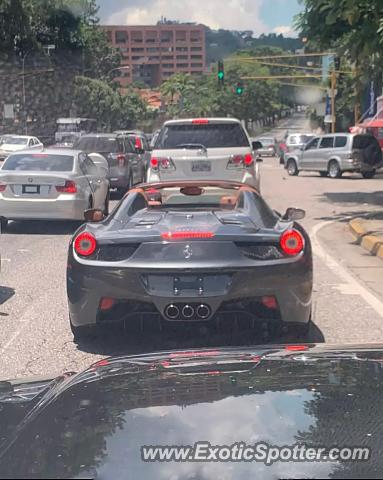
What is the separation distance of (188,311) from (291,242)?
105 cm

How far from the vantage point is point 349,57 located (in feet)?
50.9

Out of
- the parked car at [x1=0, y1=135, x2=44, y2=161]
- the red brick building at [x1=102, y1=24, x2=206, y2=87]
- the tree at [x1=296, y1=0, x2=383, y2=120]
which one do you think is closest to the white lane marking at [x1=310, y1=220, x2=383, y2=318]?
the tree at [x1=296, y1=0, x2=383, y2=120]

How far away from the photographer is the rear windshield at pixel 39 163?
14.1 metres

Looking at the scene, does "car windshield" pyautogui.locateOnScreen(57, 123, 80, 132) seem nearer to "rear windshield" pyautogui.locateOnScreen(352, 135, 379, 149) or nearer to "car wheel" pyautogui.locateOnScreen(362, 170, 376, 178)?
"rear windshield" pyautogui.locateOnScreen(352, 135, 379, 149)

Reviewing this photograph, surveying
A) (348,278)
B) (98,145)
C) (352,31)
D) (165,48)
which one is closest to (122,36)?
(165,48)

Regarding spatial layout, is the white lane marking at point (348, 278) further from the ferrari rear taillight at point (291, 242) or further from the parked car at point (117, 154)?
the parked car at point (117, 154)

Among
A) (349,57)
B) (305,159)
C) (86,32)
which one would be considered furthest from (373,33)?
(86,32)

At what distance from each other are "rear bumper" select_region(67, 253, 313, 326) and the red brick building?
146956 mm

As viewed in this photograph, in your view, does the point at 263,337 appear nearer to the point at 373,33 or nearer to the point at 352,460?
the point at 352,460

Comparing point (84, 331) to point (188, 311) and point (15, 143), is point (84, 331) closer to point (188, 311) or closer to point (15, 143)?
point (188, 311)

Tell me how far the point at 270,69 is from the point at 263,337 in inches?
4331

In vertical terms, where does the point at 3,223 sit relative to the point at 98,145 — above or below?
below

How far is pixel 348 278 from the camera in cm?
961

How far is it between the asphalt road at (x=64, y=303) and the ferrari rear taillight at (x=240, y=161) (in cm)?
185
